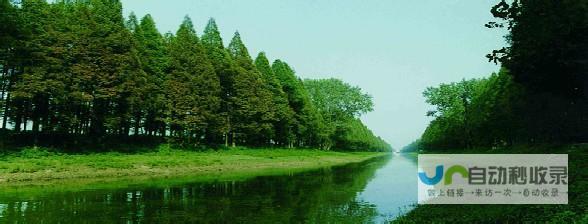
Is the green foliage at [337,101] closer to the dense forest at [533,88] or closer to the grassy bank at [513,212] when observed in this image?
the dense forest at [533,88]

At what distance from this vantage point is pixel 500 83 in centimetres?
6481

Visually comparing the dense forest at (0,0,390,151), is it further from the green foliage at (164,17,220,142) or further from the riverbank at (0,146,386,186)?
the riverbank at (0,146,386,186)

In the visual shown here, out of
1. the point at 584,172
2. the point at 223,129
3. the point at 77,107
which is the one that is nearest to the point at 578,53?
the point at 584,172

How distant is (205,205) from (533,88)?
65.9 ft

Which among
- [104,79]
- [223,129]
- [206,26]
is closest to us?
[104,79]

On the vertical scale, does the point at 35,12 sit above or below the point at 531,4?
above

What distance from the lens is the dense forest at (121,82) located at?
4000cm

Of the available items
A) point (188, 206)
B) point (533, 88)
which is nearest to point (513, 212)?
point (188, 206)

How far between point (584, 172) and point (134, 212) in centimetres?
1682

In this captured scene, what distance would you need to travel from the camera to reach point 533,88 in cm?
2742

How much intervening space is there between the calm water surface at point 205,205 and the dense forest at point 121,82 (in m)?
19.9

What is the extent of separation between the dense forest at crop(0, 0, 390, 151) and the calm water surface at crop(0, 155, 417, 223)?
19869 millimetres

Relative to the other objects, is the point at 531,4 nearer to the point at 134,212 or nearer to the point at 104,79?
the point at 134,212

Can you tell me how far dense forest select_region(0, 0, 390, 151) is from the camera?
40.0 meters
